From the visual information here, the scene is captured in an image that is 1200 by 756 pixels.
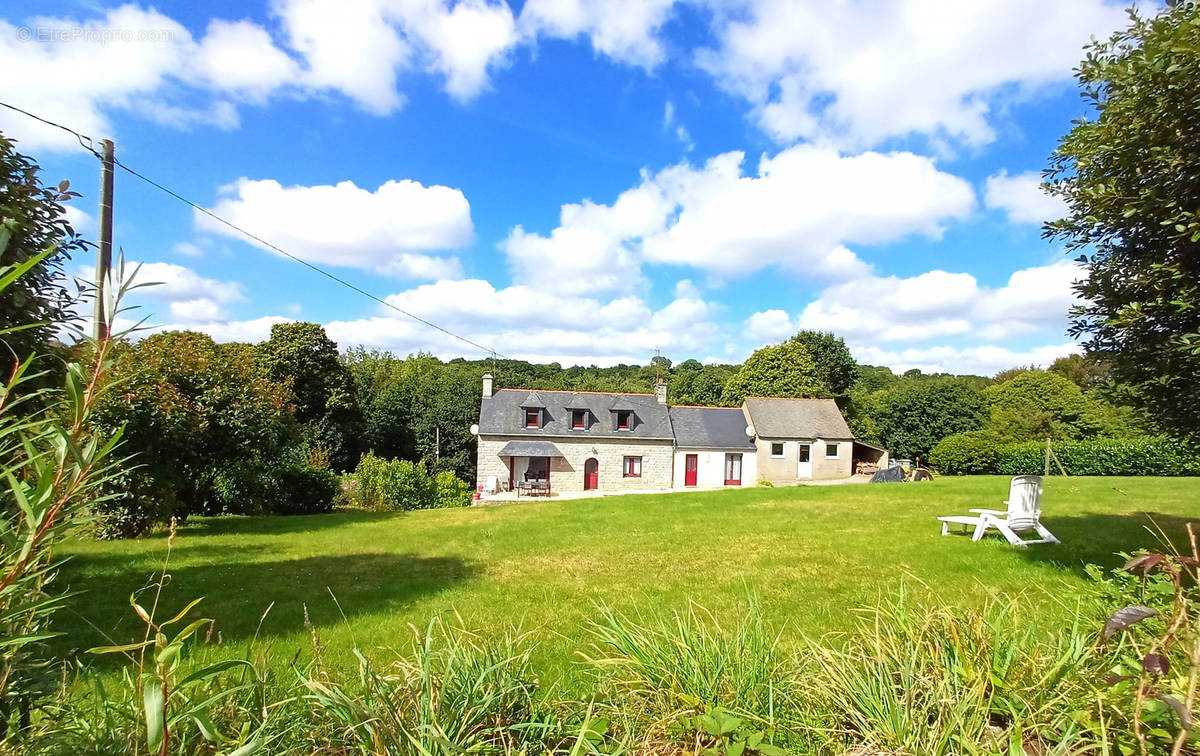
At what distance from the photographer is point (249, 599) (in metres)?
6.44

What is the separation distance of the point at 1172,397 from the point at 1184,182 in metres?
2.44

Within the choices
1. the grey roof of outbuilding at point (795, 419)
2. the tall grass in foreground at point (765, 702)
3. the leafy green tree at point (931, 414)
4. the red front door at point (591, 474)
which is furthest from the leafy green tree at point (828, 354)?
the tall grass in foreground at point (765, 702)

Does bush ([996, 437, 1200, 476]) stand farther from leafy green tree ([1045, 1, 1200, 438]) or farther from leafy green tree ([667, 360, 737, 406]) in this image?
leafy green tree ([667, 360, 737, 406])

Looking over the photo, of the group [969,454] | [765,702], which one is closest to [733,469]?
[969,454]

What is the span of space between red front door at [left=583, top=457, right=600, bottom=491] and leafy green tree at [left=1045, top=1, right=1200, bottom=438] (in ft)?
80.3

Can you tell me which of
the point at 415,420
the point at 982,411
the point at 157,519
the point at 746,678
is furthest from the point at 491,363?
the point at 746,678

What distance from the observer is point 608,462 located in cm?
2989

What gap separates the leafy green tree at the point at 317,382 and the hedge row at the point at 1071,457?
108ft

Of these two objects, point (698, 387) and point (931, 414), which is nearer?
point (931, 414)

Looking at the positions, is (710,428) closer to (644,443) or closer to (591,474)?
(644,443)

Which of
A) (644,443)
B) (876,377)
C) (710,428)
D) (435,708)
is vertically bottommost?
(644,443)

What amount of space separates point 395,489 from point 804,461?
21593mm

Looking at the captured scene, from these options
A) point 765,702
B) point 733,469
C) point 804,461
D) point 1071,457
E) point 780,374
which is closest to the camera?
point 765,702

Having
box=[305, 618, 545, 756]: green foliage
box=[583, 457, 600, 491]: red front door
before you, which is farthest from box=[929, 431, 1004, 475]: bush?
box=[305, 618, 545, 756]: green foliage
